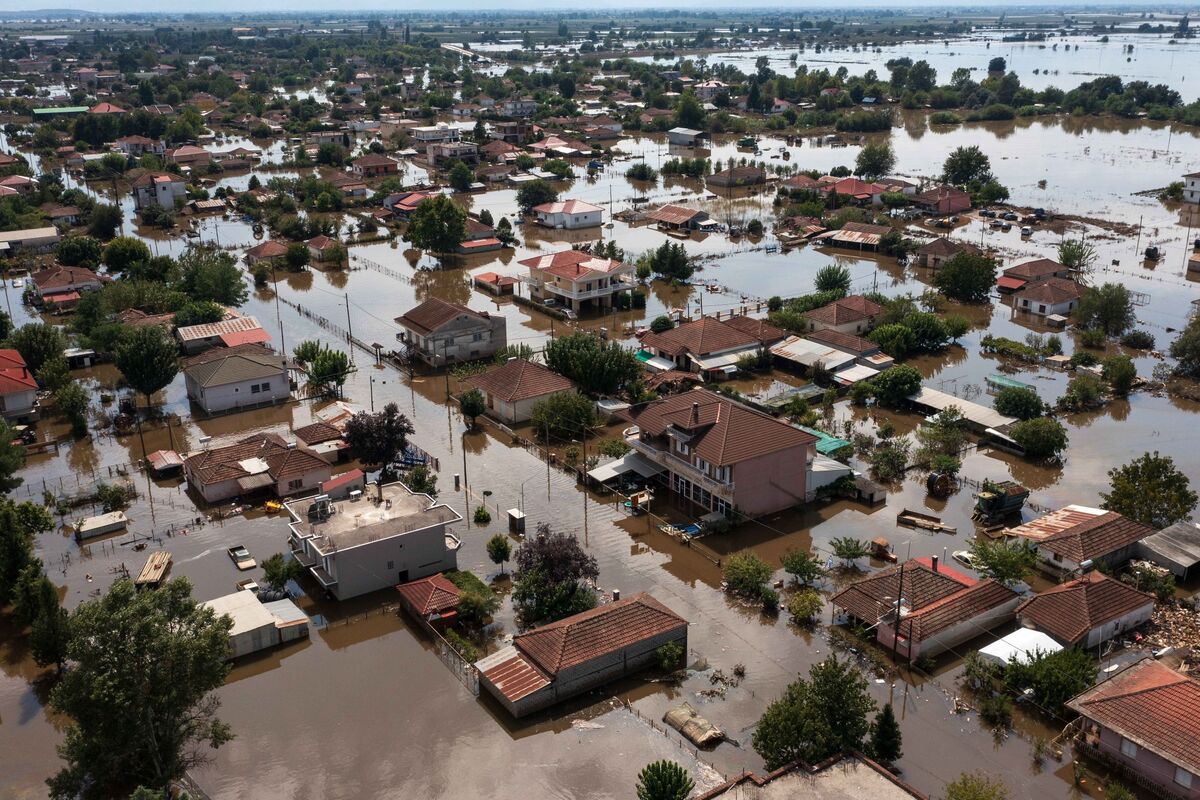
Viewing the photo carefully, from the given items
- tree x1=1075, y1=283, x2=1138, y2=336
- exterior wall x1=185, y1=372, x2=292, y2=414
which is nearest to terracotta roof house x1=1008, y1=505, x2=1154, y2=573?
tree x1=1075, y1=283, x2=1138, y2=336

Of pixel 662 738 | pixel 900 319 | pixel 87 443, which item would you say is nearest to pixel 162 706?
pixel 662 738

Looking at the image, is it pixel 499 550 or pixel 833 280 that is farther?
pixel 833 280

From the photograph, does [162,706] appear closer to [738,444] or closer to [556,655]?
[556,655]

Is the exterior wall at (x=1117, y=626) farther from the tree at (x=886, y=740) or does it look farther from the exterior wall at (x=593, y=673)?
the exterior wall at (x=593, y=673)

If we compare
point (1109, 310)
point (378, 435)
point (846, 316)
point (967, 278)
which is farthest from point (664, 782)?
point (967, 278)

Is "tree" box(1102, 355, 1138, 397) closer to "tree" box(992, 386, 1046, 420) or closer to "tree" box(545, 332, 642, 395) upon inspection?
"tree" box(992, 386, 1046, 420)

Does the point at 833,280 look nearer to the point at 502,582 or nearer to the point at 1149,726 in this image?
the point at 502,582

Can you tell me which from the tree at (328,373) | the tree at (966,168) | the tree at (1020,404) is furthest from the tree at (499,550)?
A: the tree at (966,168)
